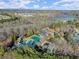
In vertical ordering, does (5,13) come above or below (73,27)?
above

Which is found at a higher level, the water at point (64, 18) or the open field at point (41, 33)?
the water at point (64, 18)

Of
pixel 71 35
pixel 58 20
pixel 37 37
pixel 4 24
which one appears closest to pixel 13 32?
pixel 4 24

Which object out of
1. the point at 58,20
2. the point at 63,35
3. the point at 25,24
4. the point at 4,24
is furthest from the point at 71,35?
the point at 4,24

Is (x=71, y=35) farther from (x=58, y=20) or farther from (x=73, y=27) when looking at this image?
(x=58, y=20)

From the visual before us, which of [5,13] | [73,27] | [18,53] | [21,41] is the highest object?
[5,13]

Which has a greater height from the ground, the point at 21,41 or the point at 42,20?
the point at 42,20

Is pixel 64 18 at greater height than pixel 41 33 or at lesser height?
greater

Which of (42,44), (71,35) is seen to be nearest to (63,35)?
(71,35)

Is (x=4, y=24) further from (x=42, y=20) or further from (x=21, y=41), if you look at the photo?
(x=42, y=20)

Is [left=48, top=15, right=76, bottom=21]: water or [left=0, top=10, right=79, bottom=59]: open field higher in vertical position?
[left=48, top=15, right=76, bottom=21]: water
